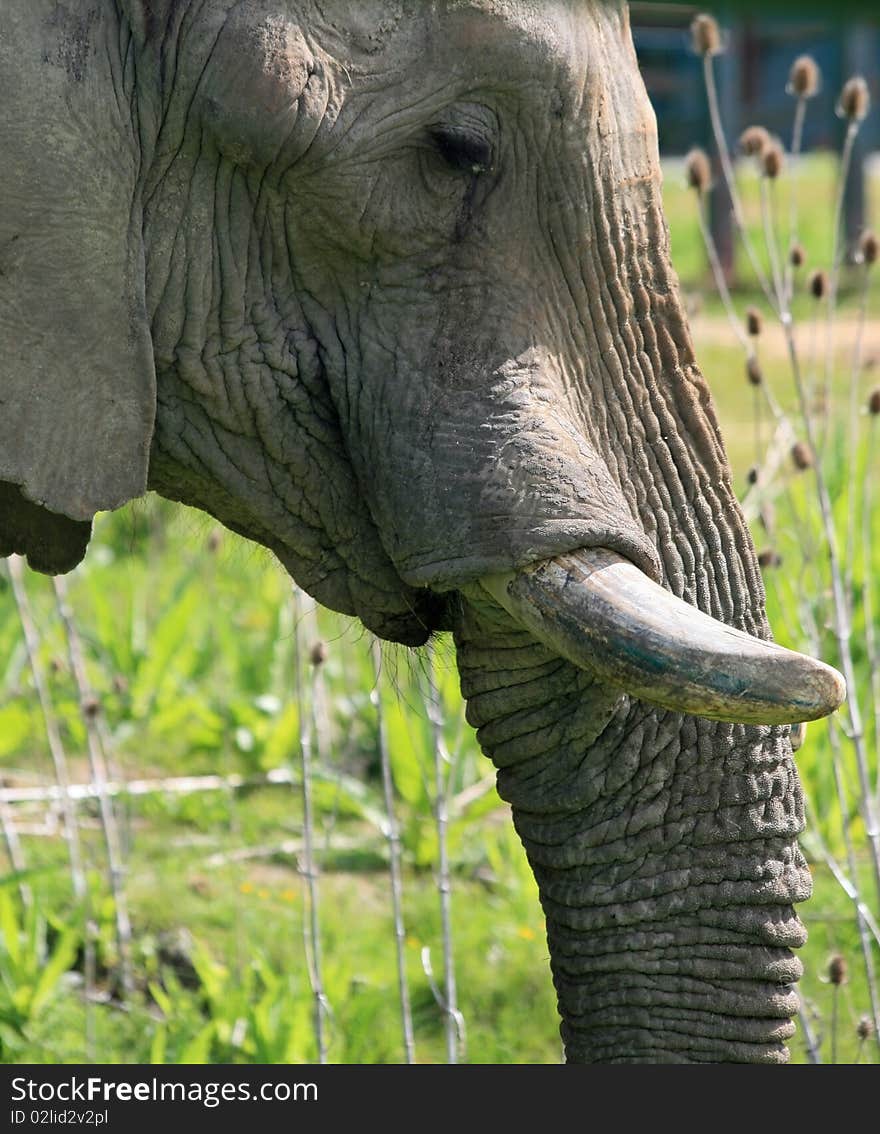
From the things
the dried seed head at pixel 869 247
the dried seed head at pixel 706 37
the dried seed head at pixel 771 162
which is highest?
the dried seed head at pixel 706 37

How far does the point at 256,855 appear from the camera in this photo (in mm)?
5250

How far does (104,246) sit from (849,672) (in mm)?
1992

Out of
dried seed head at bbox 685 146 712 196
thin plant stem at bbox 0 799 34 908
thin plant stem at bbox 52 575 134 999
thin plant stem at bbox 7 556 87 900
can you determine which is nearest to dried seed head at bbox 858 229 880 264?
dried seed head at bbox 685 146 712 196

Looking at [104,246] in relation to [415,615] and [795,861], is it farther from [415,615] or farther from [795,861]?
[795,861]

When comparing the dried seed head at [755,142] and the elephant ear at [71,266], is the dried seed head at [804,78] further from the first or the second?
the elephant ear at [71,266]

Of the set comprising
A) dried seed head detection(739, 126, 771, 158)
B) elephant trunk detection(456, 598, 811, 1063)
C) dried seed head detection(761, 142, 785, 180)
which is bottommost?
elephant trunk detection(456, 598, 811, 1063)

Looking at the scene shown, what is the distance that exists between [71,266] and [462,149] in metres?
0.51

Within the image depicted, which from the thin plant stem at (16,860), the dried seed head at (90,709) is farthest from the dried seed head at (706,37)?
the thin plant stem at (16,860)

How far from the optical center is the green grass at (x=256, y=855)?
4.24 m

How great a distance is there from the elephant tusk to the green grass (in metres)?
0.53

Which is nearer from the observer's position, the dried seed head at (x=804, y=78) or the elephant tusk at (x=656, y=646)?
the elephant tusk at (x=656, y=646)

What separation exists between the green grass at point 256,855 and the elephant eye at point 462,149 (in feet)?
2.56

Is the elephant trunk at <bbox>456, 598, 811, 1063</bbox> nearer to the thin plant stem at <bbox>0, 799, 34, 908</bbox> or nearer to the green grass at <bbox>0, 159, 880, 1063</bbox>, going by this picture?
the green grass at <bbox>0, 159, 880, 1063</bbox>

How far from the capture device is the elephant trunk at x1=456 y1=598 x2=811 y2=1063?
2.59 meters
